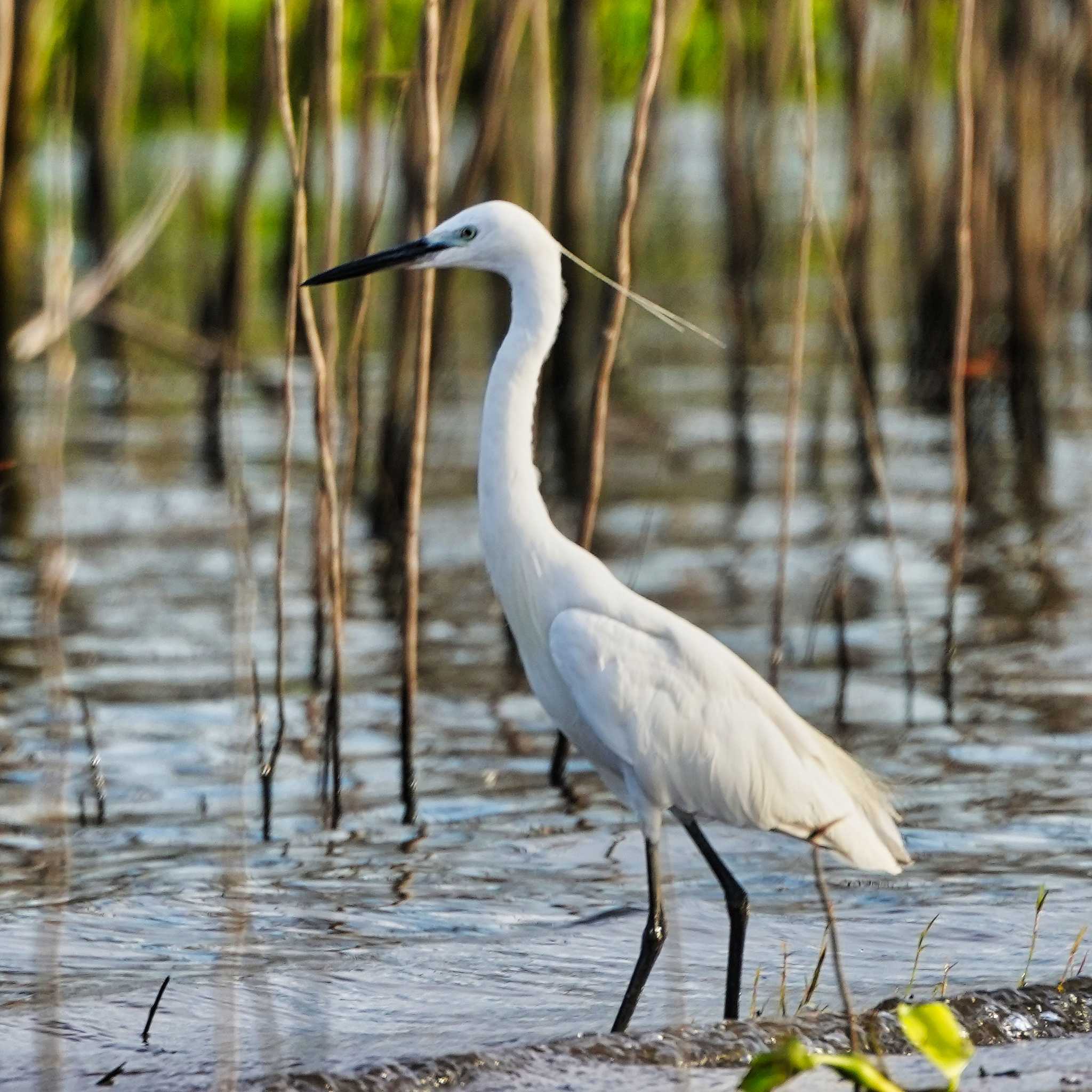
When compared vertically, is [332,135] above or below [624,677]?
above

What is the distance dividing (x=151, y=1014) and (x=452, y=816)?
186cm

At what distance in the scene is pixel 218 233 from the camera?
17.8m

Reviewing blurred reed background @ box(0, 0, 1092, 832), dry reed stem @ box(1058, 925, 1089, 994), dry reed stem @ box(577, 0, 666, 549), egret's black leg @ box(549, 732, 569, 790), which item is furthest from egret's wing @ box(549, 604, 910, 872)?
egret's black leg @ box(549, 732, 569, 790)

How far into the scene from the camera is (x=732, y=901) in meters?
4.21

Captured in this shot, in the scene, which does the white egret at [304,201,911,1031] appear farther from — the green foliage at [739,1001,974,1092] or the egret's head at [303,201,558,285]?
the green foliage at [739,1001,974,1092]

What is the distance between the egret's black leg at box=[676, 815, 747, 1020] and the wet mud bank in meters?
0.16

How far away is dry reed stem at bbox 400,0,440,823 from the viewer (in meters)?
5.00

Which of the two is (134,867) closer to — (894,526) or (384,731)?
(384,731)

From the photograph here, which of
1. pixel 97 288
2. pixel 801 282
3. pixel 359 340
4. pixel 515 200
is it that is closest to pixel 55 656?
pixel 97 288

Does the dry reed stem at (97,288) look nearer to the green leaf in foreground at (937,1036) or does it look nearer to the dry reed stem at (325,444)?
the dry reed stem at (325,444)

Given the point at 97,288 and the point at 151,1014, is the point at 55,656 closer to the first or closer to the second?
the point at 97,288

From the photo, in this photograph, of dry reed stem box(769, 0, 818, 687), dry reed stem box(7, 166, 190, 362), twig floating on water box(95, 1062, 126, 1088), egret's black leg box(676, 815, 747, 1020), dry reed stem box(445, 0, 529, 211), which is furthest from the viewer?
dry reed stem box(445, 0, 529, 211)

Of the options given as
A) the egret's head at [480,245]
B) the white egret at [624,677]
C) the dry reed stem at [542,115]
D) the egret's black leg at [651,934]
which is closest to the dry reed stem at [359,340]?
the egret's head at [480,245]

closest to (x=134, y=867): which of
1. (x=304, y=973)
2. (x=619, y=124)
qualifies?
(x=304, y=973)
